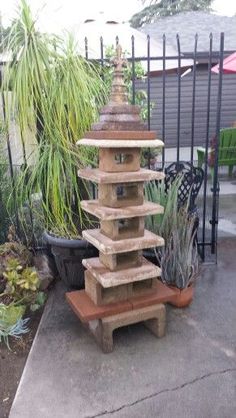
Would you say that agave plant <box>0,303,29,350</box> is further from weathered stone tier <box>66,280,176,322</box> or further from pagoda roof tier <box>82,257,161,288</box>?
pagoda roof tier <box>82,257,161,288</box>

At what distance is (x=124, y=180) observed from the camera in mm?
1929

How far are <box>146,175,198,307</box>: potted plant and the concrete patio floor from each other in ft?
0.60

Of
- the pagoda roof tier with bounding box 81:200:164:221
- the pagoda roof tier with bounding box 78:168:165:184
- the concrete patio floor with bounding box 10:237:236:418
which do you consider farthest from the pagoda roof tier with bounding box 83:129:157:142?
the concrete patio floor with bounding box 10:237:236:418

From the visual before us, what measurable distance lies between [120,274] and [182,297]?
0.66m

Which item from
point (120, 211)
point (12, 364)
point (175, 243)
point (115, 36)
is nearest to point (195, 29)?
point (115, 36)

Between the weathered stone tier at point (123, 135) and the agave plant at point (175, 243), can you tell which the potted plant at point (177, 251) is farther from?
the weathered stone tier at point (123, 135)

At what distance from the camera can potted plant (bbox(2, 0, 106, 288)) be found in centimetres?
233

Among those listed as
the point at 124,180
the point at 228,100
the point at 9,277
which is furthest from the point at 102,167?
the point at 228,100

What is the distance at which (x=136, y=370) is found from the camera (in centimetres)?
194

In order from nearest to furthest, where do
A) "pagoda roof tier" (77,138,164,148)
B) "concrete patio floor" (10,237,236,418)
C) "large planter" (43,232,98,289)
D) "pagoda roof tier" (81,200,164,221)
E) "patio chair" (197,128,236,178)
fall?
"concrete patio floor" (10,237,236,418)
"pagoda roof tier" (77,138,164,148)
"pagoda roof tier" (81,200,164,221)
"large planter" (43,232,98,289)
"patio chair" (197,128,236,178)

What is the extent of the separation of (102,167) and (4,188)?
1415 millimetres

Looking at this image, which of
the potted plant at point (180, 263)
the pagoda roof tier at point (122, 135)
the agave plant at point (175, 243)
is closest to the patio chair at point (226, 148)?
the agave plant at point (175, 243)

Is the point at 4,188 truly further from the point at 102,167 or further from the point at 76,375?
the point at 76,375

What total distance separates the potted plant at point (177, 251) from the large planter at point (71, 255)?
0.51m
